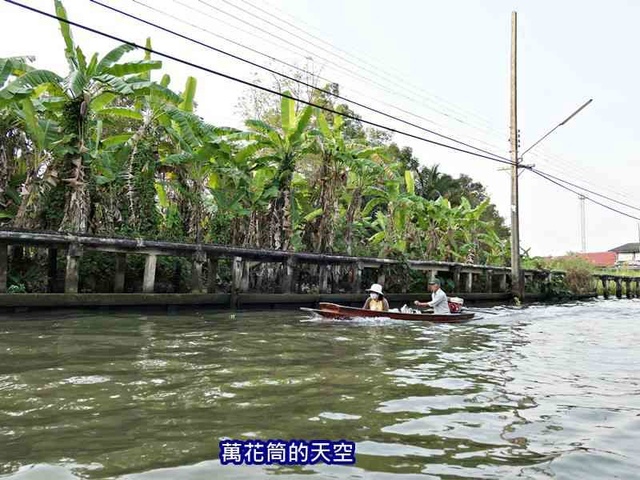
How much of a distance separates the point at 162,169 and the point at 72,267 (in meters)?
5.58

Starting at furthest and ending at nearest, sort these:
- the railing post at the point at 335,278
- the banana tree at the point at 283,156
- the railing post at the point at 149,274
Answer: the railing post at the point at 335,278, the banana tree at the point at 283,156, the railing post at the point at 149,274

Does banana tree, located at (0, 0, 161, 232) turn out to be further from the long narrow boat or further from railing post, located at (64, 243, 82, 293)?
the long narrow boat

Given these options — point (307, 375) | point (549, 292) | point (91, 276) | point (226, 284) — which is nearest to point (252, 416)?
point (307, 375)

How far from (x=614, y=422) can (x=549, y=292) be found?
1037 inches

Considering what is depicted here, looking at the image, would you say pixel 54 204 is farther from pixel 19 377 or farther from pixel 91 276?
pixel 19 377

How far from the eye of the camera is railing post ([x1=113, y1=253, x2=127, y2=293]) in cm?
1325

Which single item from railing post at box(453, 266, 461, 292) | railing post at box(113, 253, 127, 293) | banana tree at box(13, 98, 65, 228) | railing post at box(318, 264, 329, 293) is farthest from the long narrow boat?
railing post at box(453, 266, 461, 292)

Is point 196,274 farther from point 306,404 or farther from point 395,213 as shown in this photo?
point 395,213

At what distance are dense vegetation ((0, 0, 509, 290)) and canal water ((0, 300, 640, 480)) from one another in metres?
4.67

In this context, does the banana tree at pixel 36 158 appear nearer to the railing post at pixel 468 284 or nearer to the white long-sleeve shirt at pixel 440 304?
the white long-sleeve shirt at pixel 440 304

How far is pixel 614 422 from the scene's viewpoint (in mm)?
4891

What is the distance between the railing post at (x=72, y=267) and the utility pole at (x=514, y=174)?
1864cm

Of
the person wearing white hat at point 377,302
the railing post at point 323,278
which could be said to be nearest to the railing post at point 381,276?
the railing post at point 323,278

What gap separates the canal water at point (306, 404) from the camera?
359cm
